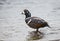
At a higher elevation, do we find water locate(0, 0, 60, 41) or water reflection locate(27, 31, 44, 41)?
water locate(0, 0, 60, 41)

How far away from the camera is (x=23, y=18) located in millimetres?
10484

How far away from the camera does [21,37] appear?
8164 mm

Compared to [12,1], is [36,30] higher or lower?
lower

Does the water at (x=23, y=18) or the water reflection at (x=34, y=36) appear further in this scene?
the water at (x=23, y=18)

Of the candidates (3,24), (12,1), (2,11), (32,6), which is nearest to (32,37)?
(3,24)

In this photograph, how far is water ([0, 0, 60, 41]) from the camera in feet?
27.0

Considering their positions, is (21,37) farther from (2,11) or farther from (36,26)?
(2,11)

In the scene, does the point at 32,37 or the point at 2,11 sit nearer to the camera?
the point at 32,37

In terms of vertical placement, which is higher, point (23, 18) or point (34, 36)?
point (23, 18)

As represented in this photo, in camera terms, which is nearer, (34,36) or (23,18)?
(34,36)

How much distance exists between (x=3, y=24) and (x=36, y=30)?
1.50 meters

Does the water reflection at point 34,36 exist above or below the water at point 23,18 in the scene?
below

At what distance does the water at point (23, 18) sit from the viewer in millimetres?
8242

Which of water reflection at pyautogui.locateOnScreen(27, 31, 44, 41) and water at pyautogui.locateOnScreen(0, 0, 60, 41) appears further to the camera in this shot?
water at pyautogui.locateOnScreen(0, 0, 60, 41)
